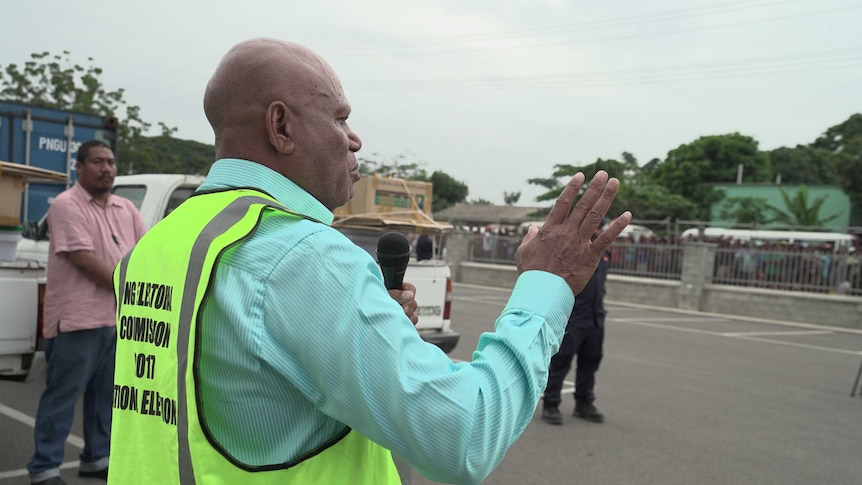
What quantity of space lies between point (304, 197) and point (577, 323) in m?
5.42

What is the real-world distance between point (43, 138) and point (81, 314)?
17.6 feet

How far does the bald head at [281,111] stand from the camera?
1.34 m

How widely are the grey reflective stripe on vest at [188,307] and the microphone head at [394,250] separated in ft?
1.09

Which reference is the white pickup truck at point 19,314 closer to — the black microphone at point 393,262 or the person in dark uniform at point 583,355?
the black microphone at point 393,262

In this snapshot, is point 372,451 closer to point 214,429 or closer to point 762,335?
point 214,429

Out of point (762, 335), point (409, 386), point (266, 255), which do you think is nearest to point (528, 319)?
point (409, 386)

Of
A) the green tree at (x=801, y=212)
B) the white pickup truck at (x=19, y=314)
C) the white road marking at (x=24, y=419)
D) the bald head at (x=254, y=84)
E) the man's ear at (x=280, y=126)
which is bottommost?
the white road marking at (x=24, y=419)

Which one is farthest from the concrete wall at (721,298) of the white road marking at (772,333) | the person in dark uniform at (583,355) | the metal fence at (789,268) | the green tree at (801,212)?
the green tree at (801,212)

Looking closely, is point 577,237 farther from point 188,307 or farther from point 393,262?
point 188,307

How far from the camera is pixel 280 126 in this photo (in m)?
1.33

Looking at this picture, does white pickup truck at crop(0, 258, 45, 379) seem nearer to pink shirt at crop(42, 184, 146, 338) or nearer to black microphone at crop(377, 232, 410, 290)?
pink shirt at crop(42, 184, 146, 338)

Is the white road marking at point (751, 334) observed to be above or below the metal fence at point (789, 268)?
below

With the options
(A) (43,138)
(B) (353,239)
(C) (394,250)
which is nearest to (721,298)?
(B) (353,239)

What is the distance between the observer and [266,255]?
1143 millimetres
